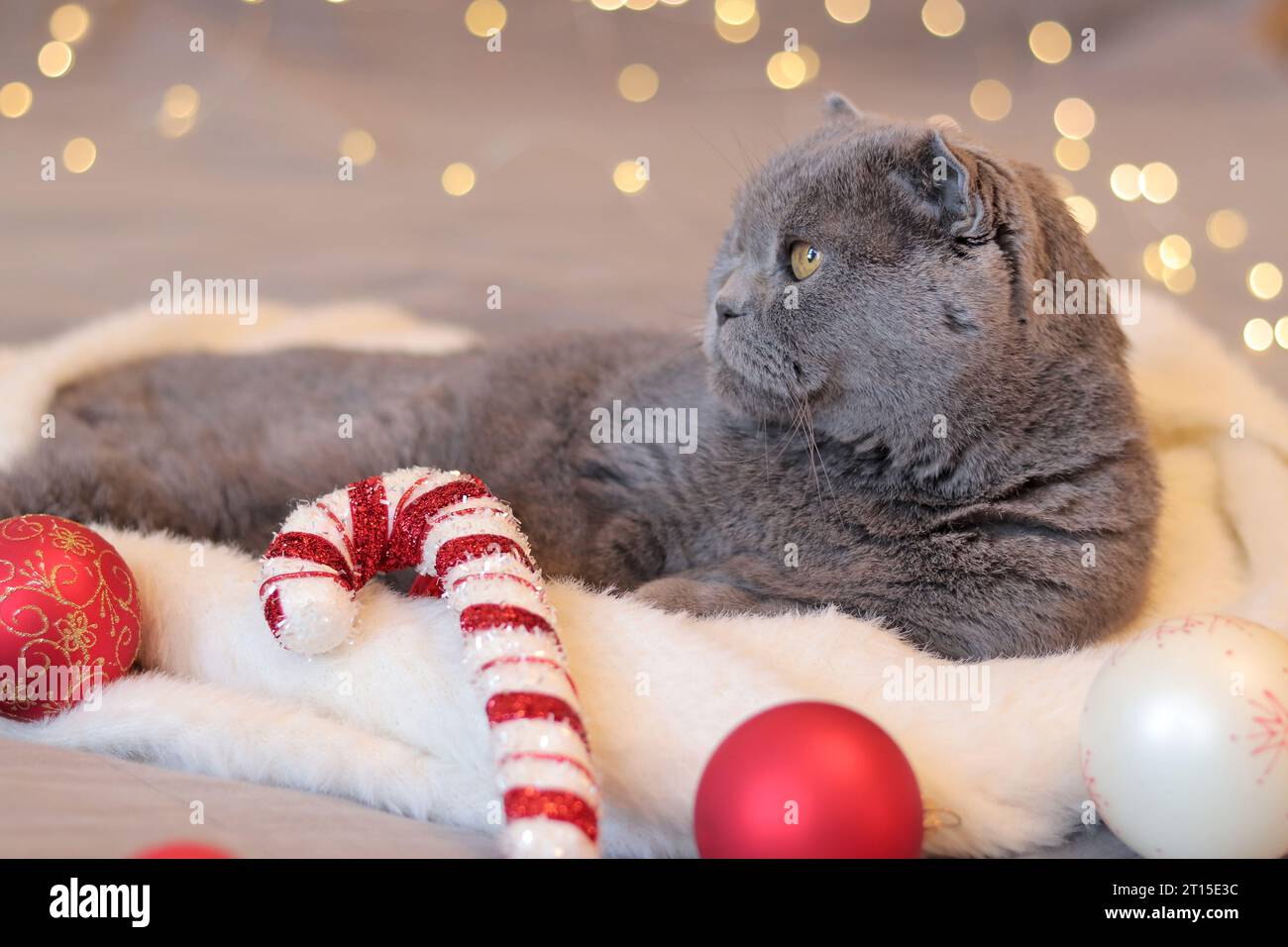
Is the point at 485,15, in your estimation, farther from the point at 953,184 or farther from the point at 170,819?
the point at 170,819

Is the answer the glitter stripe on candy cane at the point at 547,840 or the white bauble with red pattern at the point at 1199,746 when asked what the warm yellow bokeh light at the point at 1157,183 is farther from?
the glitter stripe on candy cane at the point at 547,840

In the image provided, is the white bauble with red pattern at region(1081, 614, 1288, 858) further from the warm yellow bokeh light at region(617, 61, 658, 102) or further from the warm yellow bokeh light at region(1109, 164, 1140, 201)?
the warm yellow bokeh light at region(617, 61, 658, 102)

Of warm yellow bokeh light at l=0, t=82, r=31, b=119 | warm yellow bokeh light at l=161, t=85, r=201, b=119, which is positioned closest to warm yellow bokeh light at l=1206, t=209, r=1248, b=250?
warm yellow bokeh light at l=161, t=85, r=201, b=119

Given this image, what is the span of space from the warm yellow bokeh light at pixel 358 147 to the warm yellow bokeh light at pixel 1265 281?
1828 mm

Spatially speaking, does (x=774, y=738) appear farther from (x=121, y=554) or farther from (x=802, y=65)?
(x=802, y=65)

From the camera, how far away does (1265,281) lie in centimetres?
231

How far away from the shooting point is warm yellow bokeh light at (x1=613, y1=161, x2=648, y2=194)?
269 centimetres

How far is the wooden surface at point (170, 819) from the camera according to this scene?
0.93 meters

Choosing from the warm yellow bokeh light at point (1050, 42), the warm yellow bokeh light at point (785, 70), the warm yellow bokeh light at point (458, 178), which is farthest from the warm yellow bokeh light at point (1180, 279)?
the warm yellow bokeh light at point (458, 178)

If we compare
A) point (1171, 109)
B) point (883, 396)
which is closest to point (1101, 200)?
point (1171, 109)

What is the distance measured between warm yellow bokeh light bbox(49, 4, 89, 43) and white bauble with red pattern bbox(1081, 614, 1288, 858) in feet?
8.51

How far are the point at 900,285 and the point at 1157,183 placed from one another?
1.56m

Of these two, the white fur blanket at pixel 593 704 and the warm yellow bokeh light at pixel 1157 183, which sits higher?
the warm yellow bokeh light at pixel 1157 183

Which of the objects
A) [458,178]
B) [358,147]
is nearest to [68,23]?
[358,147]
